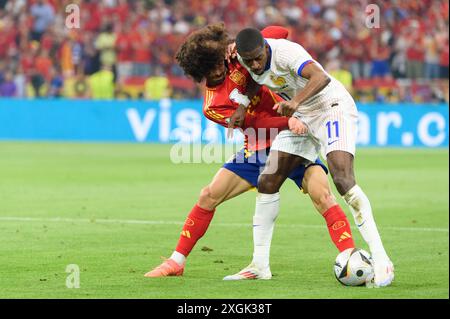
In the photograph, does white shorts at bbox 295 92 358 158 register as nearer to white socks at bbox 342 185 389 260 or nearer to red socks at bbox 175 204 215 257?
white socks at bbox 342 185 389 260

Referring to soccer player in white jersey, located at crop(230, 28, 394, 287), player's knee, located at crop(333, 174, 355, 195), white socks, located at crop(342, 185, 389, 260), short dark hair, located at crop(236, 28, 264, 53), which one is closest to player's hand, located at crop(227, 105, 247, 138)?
soccer player in white jersey, located at crop(230, 28, 394, 287)

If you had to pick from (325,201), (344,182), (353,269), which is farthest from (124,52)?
(353,269)

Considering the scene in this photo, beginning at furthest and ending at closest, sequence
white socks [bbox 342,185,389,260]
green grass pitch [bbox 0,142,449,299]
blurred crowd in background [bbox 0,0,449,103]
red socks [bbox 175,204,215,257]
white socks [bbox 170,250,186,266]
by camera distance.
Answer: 1. blurred crowd in background [bbox 0,0,449,103]
2. red socks [bbox 175,204,215,257]
3. white socks [bbox 170,250,186,266]
4. white socks [bbox 342,185,389,260]
5. green grass pitch [bbox 0,142,449,299]

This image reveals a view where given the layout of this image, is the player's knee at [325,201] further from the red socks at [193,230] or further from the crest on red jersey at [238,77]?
the crest on red jersey at [238,77]

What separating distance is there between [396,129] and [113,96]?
25.3 feet

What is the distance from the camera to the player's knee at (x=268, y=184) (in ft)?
26.8

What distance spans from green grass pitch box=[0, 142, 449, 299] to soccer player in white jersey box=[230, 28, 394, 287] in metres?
0.56

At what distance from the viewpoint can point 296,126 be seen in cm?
784

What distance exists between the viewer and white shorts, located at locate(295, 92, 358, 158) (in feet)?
25.8

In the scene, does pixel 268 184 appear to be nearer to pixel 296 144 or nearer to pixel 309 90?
pixel 296 144

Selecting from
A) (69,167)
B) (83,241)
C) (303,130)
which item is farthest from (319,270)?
(69,167)

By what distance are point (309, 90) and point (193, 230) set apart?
Result: 1.58 meters

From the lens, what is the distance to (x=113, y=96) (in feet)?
93.2

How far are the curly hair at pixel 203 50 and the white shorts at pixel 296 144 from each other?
78 cm
